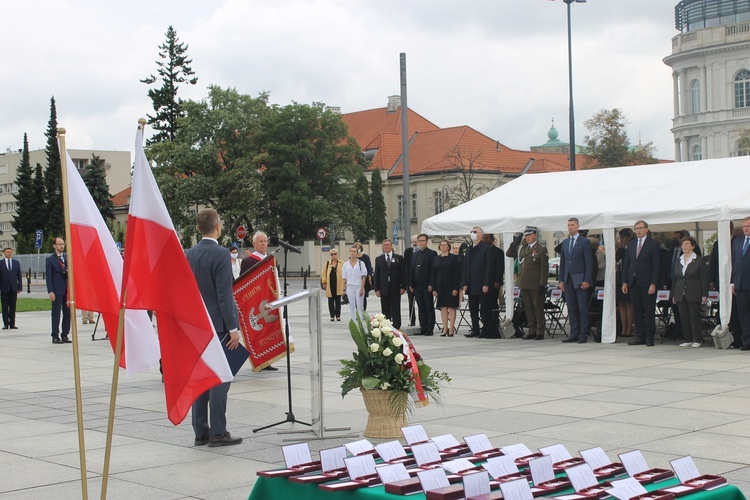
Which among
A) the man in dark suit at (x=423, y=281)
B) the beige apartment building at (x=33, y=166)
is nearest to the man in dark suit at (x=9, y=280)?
the man in dark suit at (x=423, y=281)

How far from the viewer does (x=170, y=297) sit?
232 inches

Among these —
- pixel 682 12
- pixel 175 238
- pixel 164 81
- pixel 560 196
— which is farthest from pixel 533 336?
pixel 682 12

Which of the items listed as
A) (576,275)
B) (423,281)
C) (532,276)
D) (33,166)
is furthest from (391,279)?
(33,166)

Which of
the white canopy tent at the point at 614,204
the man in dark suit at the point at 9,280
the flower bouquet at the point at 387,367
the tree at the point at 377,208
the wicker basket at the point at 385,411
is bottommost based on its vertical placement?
the wicker basket at the point at 385,411

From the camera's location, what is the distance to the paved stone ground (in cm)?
761

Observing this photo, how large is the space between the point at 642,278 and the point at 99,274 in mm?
12781

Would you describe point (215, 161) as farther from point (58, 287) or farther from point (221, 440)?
point (221, 440)

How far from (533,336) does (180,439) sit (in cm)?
1178

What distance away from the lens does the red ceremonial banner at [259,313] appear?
1205cm

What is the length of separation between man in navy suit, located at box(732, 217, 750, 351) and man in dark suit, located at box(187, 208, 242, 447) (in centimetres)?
1047

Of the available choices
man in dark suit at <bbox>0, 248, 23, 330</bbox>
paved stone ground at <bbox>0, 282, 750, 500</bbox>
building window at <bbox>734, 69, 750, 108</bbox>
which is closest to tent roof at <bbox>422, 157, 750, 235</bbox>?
paved stone ground at <bbox>0, 282, 750, 500</bbox>

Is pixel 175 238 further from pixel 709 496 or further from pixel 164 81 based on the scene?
pixel 164 81

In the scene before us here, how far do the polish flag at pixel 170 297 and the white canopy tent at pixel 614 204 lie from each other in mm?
12494

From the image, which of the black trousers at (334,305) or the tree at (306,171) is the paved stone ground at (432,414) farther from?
the tree at (306,171)
